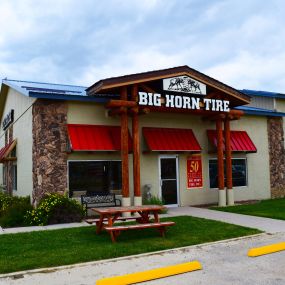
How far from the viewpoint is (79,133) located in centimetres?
1326

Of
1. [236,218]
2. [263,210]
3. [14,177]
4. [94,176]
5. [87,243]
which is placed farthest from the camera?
[14,177]

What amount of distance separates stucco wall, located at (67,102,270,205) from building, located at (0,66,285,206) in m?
0.04

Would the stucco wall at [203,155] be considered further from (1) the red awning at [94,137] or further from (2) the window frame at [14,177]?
(2) the window frame at [14,177]

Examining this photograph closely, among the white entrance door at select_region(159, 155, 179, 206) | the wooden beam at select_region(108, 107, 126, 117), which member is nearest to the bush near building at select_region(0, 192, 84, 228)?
the wooden beam at select_region(108, 107, 126, 117)

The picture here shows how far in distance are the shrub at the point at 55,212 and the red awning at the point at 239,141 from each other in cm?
723

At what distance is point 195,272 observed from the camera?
21.3 ft

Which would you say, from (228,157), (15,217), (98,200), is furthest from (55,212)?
(228,157)

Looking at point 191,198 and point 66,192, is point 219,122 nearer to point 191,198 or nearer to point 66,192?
point 191,198

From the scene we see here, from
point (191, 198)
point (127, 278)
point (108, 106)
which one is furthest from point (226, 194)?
point (127, 278)

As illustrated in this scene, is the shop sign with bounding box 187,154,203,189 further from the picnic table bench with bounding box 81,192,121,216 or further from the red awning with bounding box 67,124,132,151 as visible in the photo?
the picnic table bench with bounding box 81,192,121,216

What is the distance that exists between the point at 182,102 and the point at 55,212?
6.26 m

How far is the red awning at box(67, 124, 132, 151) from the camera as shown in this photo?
42.3ft

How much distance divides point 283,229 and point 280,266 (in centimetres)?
362

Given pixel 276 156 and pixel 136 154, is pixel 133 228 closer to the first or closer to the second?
pixel 136 154
